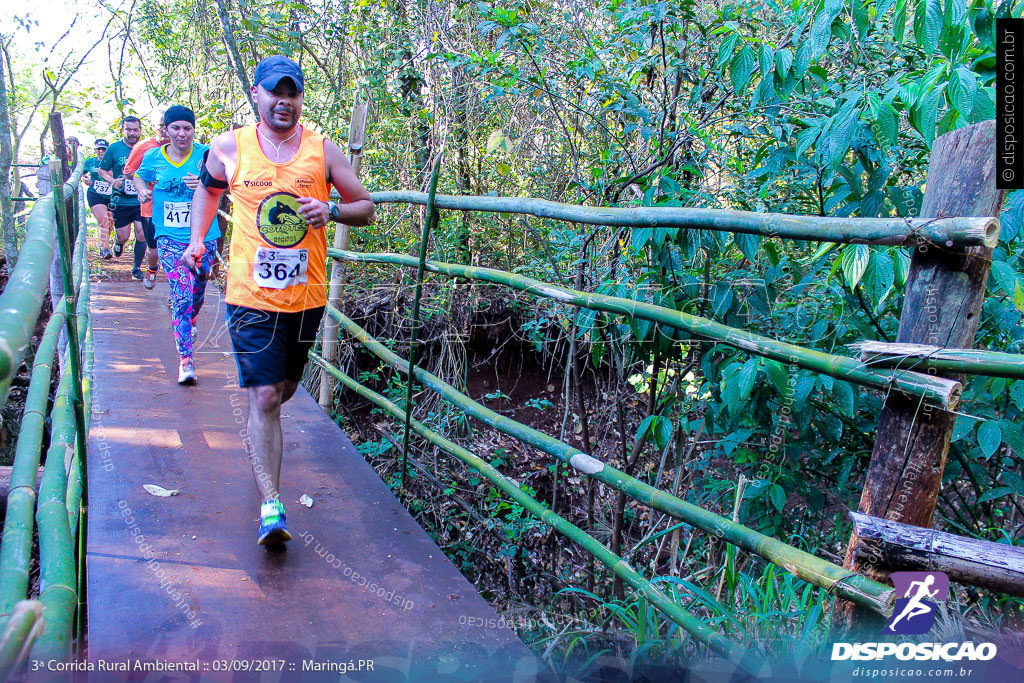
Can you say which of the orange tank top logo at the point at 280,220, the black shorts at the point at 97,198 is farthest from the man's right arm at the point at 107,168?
the orange tank top logo at the point at 280,220

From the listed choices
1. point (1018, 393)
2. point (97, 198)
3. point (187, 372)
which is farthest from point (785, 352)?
point (97, 198)

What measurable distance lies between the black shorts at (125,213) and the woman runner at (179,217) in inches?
141

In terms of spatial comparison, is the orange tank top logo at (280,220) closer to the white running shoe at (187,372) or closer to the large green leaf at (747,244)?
the large green leaf at (747,244)

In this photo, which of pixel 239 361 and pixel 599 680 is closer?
pixel 599 680

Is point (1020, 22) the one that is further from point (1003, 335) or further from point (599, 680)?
point (599, 680)

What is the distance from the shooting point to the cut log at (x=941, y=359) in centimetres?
138

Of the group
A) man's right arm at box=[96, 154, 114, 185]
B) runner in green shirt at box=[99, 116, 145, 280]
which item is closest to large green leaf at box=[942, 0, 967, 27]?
runner in green shirt at box=[99, 116, 145, 280]

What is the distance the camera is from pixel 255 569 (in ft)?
7.89

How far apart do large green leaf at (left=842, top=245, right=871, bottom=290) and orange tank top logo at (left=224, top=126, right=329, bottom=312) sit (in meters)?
1.79

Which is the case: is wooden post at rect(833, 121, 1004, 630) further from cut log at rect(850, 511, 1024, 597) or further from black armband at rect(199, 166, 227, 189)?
black armband at rect(199, 166, 227, 189)

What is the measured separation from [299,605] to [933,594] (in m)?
1.70

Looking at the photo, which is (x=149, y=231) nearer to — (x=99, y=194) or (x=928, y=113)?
(x=99, y=194)

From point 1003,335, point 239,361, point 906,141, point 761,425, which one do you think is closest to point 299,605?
point 239,361

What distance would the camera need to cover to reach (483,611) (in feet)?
7.42
